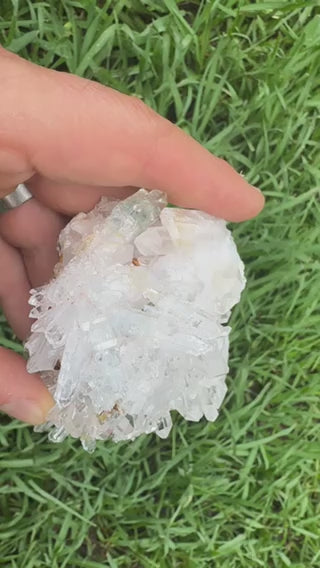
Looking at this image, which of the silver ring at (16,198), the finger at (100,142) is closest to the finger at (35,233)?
the silver ring at (16,198)

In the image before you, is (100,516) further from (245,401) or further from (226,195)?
(226,195)

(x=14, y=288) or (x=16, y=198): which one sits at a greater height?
(x=16, y=198)

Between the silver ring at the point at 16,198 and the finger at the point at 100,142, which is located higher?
the finger at the point at 100,142

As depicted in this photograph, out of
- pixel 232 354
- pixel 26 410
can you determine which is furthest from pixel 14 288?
pixel 232 354

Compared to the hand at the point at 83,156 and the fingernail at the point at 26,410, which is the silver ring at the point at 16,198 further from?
the fingernail at the point at 26,410

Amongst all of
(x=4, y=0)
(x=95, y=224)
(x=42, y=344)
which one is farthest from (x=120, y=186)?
(x=4, y=0)

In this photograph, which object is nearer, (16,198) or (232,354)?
(16,198)

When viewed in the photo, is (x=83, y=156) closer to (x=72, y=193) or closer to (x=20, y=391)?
(x=72, y=193)
